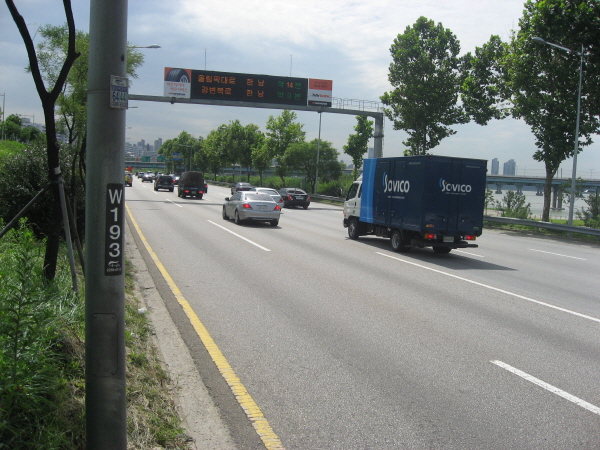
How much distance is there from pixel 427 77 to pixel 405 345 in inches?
1253

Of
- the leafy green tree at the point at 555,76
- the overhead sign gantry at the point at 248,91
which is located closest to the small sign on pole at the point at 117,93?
the leafy green tree at the point at 555,76

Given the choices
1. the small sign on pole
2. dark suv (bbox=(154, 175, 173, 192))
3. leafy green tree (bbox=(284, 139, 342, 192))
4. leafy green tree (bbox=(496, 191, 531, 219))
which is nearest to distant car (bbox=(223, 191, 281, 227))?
leafy green tree (bbox=(496, 191, 531, 219))

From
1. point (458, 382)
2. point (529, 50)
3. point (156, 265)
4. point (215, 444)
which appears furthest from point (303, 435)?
point (529, 50)

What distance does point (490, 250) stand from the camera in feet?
59.4

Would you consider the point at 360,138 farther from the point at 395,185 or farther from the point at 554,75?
Result: the point at 395,185

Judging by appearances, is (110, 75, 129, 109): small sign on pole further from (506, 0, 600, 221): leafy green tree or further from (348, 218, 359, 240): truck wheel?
(506, 0, 600, 221): leafy green tree

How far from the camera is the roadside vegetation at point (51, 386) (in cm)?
361

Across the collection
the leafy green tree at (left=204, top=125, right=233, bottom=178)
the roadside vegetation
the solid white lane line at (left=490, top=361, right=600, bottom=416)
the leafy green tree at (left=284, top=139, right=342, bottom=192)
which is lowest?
the solid white lane line at (left=490, top=361, right=600, bottom=416)

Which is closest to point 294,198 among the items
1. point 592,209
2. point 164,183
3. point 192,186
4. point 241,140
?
point 192,186

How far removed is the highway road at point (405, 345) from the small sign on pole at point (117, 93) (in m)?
2.75

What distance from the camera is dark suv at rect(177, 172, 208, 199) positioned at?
1720 inches

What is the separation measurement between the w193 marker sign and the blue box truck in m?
12.3

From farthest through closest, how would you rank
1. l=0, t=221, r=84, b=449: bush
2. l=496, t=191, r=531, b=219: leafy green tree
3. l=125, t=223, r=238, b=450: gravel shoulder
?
1. l=496, t=191, r=531, b=219: leafy green tree
2. l=125, t=223, r=238, b=450: gravel shoulder
3. l=0, t=221, r=84, b=449: bush

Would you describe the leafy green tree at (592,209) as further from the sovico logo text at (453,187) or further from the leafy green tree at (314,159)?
the leafy green tree at (314,159)
